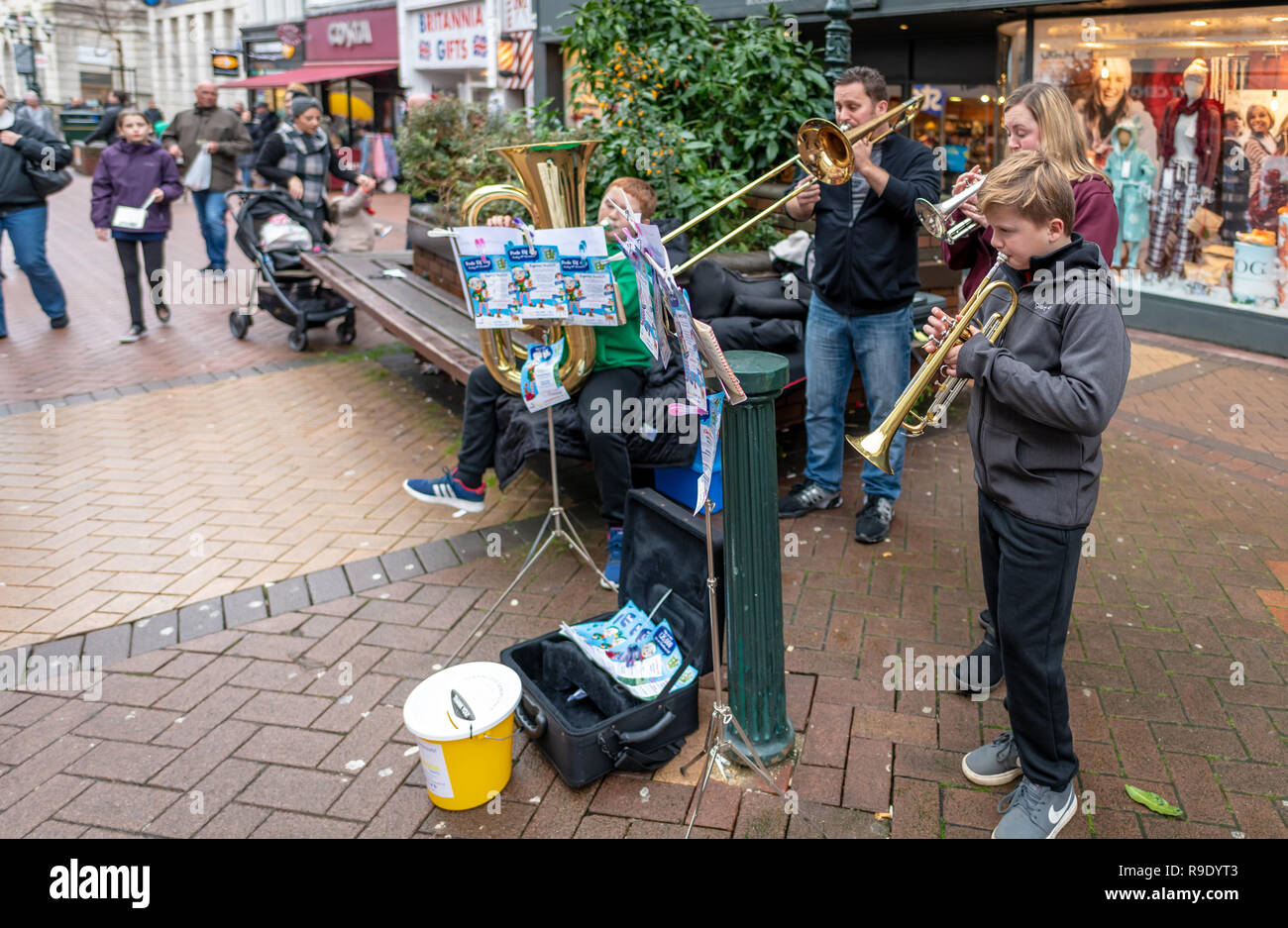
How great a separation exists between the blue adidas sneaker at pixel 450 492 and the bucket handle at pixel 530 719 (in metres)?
1.83

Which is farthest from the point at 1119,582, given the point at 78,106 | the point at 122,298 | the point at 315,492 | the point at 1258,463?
the point at 78,106

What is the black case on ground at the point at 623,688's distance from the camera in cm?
291

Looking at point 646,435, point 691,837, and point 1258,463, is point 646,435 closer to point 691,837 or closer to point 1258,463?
point 691,837

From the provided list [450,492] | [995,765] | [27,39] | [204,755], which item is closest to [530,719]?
Result: [204,755]

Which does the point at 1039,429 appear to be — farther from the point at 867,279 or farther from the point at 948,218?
the point at 867,279

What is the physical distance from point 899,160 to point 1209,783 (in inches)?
106

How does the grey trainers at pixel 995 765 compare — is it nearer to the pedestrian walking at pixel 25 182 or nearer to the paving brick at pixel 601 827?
the paving brick at pixel 601 827

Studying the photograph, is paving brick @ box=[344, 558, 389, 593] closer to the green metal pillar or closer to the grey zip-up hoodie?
the green metal pillar

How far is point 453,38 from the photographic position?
20578mm

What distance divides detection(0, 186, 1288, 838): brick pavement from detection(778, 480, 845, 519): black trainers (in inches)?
2.5

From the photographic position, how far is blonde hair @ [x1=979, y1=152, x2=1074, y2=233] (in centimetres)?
Result: 238

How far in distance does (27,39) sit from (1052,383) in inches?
2142

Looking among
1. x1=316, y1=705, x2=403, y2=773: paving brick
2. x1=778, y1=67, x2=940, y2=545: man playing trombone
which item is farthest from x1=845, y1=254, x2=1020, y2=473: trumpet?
x1=316, y1=705, x2=403, y2=773: paving brick

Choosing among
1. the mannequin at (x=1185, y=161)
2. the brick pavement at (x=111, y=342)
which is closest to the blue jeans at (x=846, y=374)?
the brick pavement at (x=111, y=342)
